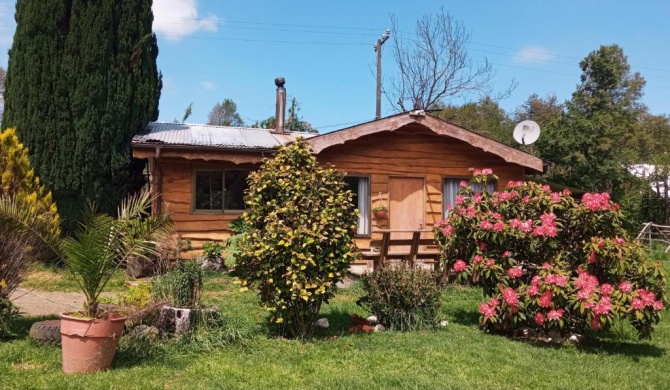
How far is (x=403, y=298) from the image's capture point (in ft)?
23.6

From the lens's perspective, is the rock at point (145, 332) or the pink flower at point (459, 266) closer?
the rock at point (145, 332)

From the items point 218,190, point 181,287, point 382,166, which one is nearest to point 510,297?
point 181,287

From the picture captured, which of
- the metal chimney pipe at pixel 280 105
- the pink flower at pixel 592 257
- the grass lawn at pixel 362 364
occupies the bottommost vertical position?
the grass lawn at pixel 362 364

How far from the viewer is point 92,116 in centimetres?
1178

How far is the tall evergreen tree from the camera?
11.6m

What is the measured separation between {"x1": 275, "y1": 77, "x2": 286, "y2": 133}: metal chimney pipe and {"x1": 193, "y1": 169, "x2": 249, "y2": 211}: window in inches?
121

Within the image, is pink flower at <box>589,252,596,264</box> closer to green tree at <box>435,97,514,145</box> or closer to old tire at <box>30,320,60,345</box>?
old tire at <box>30,320,60,345</box>

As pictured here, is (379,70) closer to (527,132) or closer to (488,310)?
(527,132)

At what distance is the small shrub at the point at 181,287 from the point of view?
646 cm

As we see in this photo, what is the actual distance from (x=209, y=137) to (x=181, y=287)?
7.40m

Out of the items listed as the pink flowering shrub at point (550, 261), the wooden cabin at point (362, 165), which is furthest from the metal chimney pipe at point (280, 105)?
the pink flowering shrub at point (550, 261)

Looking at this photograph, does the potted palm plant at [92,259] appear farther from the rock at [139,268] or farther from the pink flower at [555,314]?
the rock at [139,268]

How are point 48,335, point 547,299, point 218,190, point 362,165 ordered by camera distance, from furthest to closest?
point 362,165 < point 218,190 < point 547,299 < point 48,335

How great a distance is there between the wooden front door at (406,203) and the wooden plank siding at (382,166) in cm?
13
